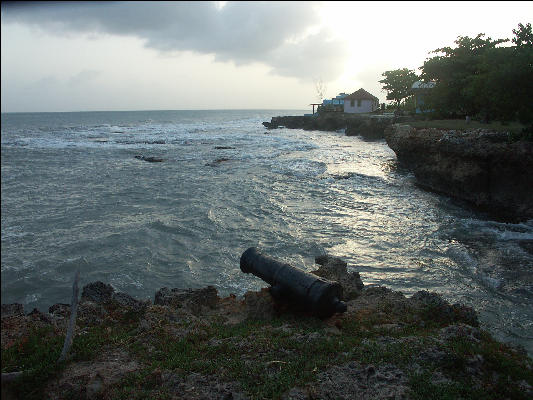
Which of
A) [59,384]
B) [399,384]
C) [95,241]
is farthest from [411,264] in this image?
[95,241]

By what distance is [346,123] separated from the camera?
59.3 meters

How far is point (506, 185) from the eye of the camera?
50.6 ft

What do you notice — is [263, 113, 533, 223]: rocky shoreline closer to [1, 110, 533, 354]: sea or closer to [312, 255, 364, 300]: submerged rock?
[1, 110, 533, 354]: sea

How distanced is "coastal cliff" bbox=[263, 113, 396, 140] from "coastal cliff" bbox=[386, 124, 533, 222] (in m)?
17.1

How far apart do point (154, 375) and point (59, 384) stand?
1105 mm

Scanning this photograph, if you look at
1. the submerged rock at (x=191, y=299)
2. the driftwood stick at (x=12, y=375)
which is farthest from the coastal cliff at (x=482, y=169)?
the driftwood stick at (x=12, y=375)

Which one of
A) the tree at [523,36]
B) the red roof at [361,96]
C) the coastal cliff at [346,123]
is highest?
the red roof at [361,96]

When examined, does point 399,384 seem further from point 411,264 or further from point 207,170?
point 207,170

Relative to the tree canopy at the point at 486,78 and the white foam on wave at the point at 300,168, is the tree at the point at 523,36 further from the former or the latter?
the white foam on wave at the point at 300,168

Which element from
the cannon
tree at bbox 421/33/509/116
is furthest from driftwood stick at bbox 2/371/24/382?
tree at bbox 421/33/509/116

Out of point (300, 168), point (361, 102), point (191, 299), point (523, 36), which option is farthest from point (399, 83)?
point (191, 299)

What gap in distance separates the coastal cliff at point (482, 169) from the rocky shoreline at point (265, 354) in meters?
10.9

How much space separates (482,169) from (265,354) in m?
14.8

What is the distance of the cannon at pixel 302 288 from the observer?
605 cm
